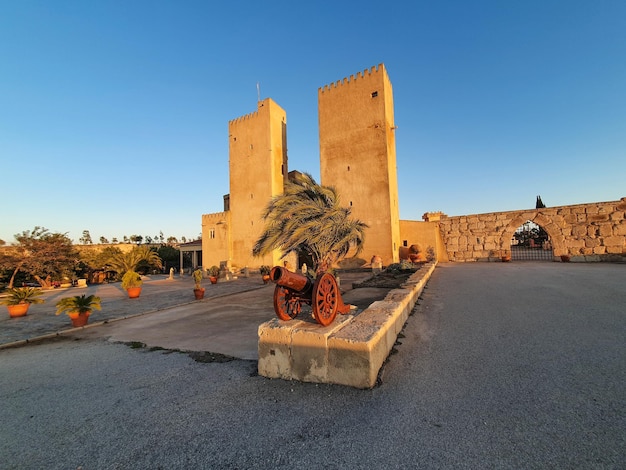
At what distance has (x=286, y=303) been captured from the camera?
3.91 m

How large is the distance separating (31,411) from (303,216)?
24.3ft

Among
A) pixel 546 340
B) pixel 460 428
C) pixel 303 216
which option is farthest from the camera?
pixel 303 216

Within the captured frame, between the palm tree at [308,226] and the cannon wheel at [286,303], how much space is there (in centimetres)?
512

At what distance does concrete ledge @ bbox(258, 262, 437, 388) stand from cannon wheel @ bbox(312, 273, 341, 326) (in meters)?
0.12

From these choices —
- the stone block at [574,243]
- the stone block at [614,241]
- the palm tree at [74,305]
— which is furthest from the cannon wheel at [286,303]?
the stone block at [614,241]

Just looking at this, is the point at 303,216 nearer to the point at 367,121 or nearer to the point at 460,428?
the point at 460,428

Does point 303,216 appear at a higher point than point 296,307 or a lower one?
higher

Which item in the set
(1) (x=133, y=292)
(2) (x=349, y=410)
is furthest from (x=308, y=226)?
(1) (x=133, y=292)

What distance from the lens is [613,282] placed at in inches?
331

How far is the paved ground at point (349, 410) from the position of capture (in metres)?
1.94

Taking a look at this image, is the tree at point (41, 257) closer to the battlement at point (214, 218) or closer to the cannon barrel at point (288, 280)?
the battlement at point (214, 218)

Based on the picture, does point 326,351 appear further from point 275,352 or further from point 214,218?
point 214,218

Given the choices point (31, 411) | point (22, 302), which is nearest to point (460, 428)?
point (31, 411)

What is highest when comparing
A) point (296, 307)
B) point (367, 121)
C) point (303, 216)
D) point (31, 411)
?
point (367, 121)
